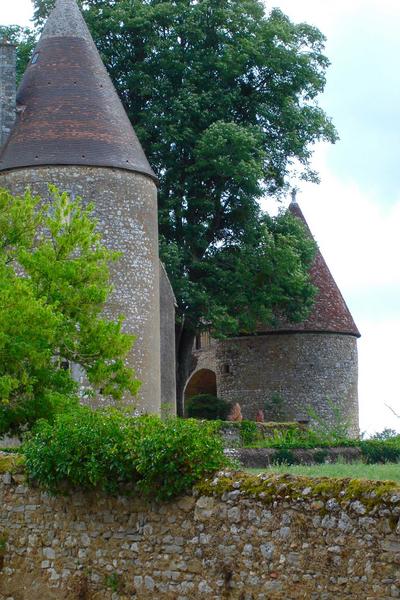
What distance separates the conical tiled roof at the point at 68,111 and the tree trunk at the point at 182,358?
747 centimetres

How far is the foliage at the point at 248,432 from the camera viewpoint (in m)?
32.7

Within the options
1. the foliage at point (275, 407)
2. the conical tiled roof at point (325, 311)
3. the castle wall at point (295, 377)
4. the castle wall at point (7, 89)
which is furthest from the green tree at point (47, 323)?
the conical tiled roof at point (325, 311)

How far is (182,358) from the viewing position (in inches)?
1550

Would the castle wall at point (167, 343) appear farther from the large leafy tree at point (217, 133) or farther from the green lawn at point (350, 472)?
the green lawn at point (350, 472)

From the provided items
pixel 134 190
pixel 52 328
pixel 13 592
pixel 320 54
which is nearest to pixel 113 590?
pixel 13 592

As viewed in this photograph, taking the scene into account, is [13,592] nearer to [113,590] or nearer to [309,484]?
[113,590]

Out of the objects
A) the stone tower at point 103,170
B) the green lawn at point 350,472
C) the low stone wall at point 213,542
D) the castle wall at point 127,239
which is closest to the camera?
the low stone wall at point 213,542

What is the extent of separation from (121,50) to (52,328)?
68.2 feet

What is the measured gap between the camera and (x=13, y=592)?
13.0 metres

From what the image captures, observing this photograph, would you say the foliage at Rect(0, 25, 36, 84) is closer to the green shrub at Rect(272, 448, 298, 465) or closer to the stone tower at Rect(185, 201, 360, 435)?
the stone tower at Rect(185, 201, 360, 435)

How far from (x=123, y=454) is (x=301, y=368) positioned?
3183 centimetres

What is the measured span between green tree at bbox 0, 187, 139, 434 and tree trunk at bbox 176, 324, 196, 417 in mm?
15877

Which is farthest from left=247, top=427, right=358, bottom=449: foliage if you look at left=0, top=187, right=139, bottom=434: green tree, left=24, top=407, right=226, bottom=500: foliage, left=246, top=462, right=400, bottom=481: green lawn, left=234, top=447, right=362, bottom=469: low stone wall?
left=24, top=407, right=226, bottom=500: foliage

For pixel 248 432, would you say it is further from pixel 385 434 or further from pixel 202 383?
pixel 202 383
